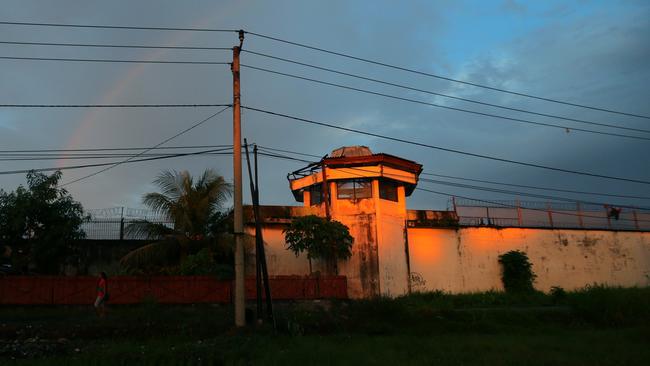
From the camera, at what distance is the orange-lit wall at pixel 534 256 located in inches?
1156

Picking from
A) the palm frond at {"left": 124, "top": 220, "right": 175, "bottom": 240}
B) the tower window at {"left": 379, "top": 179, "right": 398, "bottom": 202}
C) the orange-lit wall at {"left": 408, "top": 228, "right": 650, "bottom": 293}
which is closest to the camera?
the palm frond at {"left": 124, "top": 220, "right": 175, "bottom": 240}

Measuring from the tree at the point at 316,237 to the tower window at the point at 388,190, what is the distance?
3529mm

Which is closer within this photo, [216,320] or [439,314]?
[216,320]

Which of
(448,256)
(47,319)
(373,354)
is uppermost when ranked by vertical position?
(448,256)

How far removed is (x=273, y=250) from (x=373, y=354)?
1285cm

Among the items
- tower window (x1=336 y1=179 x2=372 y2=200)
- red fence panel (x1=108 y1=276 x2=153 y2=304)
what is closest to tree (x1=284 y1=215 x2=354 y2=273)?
tower window (x1=336 y1=179 x2=372 y2=200)

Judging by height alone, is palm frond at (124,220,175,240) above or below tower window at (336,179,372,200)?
below

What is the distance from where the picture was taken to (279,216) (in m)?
27.6

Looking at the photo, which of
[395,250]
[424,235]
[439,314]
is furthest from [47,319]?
[424,235]

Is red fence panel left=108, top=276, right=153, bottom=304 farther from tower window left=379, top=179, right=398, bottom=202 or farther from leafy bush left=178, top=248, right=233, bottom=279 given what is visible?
tower window left=379, top=179, right=398, bottom=202

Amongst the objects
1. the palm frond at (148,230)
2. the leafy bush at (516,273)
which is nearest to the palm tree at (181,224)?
the palm frond at (148,230)

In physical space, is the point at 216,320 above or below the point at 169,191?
below

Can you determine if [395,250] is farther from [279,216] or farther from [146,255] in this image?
[146,255]

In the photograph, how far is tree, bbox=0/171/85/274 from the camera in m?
22.3
